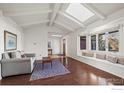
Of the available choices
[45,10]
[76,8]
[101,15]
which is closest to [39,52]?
[45,10]

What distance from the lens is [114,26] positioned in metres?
4.05

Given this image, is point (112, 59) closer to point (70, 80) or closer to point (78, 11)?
point (70, 80)

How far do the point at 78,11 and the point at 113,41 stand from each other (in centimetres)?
205

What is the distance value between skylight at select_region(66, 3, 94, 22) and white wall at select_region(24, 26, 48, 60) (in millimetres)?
3637

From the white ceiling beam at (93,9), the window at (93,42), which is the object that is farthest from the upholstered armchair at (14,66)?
the window at (93,42)

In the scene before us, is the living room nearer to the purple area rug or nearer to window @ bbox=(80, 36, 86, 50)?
the purple area rug

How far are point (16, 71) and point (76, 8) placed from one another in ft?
11.6

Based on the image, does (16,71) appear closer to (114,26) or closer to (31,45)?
(114,26)

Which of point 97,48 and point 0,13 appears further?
point 97,48

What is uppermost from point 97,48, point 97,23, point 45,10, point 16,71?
point 45,10

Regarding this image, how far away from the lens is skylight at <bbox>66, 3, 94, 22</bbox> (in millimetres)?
4876

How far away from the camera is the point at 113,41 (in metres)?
4.51

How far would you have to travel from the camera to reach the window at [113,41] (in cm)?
429

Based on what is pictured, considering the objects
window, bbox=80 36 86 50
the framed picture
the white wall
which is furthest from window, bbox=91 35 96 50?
the framed picture
